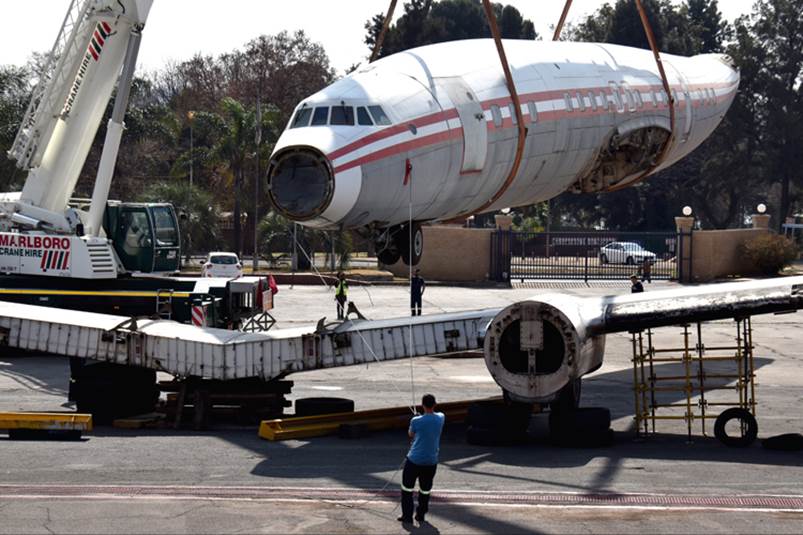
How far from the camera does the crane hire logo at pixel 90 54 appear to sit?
29.4 metres

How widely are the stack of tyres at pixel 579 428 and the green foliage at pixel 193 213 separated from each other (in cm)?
4372

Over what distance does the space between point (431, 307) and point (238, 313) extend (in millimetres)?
16038

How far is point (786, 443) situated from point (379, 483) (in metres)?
6.67

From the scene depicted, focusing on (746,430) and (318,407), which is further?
(318,407)

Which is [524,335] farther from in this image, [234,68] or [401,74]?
[234,68]

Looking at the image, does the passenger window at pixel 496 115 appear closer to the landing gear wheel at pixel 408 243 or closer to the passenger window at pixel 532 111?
the passenger window at pixel 532 111

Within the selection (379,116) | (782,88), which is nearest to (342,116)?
(379,116)

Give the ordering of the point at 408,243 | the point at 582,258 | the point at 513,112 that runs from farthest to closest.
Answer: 1. the point at 582,258
2. the point at 513,112
3. the point at 408,243

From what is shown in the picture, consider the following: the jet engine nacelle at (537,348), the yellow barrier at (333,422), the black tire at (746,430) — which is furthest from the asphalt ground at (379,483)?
the jet engine nacelle at (537,348)

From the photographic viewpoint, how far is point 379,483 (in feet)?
52.0

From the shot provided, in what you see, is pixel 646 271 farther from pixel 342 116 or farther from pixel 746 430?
pixel 342 116

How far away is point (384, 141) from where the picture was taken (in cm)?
1894

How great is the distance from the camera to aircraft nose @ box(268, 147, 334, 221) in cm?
1781

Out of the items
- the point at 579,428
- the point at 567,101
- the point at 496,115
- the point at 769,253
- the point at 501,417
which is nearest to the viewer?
the point at 579,428
